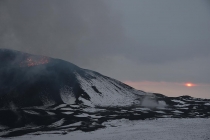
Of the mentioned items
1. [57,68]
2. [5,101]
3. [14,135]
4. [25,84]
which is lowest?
[14,135]

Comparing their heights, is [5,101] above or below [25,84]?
below

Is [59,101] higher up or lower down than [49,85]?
lower down

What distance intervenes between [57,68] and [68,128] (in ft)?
179

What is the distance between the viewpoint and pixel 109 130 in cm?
3397

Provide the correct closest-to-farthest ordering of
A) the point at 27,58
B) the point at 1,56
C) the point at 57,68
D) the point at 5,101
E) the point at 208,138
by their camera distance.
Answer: the point at 208,138
the point at 5,101
the point at 1,56
the point at 27,58
the point at 57,68

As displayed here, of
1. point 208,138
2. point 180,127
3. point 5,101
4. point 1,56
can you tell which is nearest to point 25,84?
point 5,101

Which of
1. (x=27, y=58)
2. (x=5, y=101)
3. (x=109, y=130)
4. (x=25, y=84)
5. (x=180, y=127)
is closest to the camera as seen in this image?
(x=109, y=130)

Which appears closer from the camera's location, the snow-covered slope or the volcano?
the volcano

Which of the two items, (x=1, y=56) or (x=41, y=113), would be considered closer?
(x=41, y=113)

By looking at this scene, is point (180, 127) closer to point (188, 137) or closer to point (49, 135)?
point (188, 137)

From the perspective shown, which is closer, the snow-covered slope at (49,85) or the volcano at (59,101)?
the volcano at (59,101)

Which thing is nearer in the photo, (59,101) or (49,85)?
(59,101)

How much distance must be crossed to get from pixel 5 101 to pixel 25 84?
12.3 meters

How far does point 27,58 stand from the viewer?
8112 centimetres
